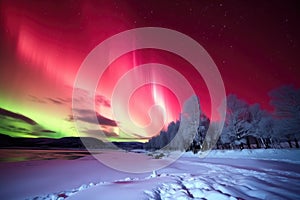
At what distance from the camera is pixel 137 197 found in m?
4.30

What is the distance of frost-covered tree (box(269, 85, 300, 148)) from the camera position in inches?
890

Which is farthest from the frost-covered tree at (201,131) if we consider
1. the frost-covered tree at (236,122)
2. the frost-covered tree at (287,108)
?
the frost-covered tree at (287,108)

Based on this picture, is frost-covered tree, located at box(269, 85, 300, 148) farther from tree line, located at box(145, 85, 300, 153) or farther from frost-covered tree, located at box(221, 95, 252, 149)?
frost-covered tree, located at box(221, 95, 252, 149)

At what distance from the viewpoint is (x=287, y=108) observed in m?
23.3

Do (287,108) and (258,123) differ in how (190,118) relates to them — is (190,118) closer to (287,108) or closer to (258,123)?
(258,123)

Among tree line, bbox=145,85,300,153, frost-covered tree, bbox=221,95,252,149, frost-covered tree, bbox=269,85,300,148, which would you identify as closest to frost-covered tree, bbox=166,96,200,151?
tree line, bbox=145,85,300,153

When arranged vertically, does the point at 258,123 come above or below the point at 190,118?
below

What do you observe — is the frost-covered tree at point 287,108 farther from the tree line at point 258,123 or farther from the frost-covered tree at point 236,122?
the frost-covered tree at point 236,122

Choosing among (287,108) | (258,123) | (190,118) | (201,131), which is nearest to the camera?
(287,108)

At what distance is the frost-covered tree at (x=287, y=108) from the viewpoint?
22.6m

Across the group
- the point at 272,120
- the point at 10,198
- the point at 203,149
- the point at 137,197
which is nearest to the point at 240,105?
the point at 272,120

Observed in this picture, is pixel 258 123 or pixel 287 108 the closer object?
pixel 287 108

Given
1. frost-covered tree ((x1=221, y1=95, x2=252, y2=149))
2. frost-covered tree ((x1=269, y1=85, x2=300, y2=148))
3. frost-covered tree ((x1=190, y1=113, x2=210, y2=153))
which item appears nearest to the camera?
frost-covered tree ((x1=269, y1=85, x2=300, y2=148))

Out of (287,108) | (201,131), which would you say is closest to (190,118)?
(201,131)
